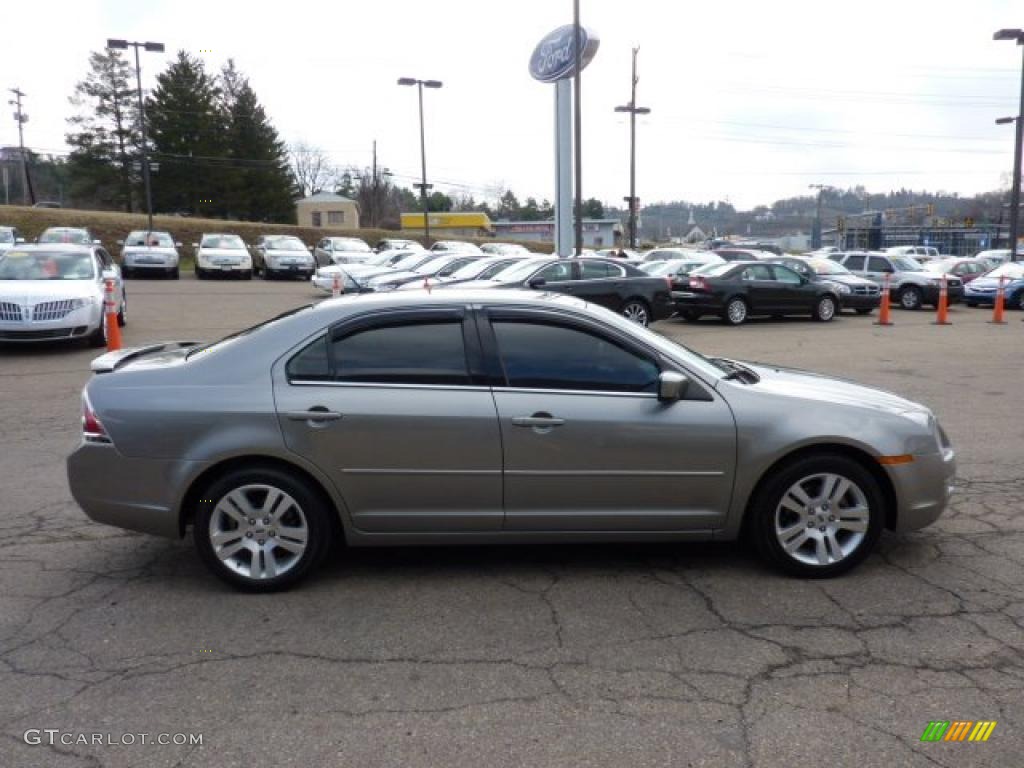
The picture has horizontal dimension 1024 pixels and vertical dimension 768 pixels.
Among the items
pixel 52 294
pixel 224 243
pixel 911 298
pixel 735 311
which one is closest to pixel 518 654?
pixel 52 294

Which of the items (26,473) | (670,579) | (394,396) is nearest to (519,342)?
(394,396)

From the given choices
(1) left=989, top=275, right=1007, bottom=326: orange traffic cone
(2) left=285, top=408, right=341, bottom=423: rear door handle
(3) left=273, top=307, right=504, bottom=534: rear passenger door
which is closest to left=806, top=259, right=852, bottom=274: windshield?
(1) left=989, top=275, right=1007, bottom=326: orange traffic cone

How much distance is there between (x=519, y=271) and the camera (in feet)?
56.1

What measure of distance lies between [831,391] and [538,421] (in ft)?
5.50

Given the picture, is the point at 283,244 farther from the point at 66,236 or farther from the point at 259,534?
the point at 259,534

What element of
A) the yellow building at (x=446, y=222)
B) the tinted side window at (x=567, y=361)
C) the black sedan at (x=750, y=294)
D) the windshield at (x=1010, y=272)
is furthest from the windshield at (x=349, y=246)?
the yellow building at (x=446, y=222)

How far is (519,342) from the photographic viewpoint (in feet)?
15.0

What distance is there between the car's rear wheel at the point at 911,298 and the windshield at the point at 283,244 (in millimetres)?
21079

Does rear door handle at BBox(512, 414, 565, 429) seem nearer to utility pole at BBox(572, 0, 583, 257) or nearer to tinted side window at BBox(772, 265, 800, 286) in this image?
tinted side window at BBox(772, 265, 800, 286)

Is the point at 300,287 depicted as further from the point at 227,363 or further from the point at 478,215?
the point at 478,215

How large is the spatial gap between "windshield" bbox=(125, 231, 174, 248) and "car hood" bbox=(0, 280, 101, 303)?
2024cm

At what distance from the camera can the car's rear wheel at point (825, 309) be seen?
20.0 meters

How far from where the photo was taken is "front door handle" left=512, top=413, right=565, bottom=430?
436 centimetres

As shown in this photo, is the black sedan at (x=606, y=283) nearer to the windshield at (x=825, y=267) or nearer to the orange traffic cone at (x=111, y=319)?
the orange traffic cone at (x=111, y=319)
